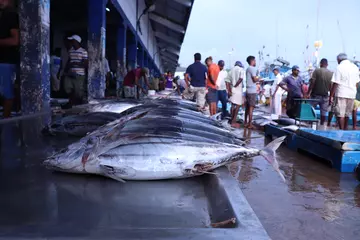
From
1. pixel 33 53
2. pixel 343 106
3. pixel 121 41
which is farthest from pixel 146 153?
pixel 121 41

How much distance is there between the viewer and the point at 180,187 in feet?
8.25

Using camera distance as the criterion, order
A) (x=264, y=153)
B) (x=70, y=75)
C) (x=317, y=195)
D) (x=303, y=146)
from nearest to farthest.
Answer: (x=264, y=153)
(x=317, y=195)
(x=303, y=146)
(x=70, y=75)

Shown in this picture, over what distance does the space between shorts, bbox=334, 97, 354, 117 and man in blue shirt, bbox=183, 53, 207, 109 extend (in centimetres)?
353

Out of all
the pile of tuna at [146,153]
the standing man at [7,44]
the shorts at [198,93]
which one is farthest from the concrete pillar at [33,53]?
the shorts at [198,93]

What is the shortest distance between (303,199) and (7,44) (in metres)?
5.08

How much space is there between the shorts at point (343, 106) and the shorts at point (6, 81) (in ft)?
22.3

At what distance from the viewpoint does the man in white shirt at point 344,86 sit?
775cm

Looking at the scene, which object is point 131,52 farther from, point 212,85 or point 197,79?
point 212,85

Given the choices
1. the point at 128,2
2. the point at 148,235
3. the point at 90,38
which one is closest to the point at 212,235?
the point at 148,235

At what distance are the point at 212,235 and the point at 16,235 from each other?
87 cm

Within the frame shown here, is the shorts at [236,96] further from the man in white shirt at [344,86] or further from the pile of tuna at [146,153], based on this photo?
the pile of tuna at [146,153]

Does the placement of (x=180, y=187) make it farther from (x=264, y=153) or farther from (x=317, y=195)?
(x=317, y=195)

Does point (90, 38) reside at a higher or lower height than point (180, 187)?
higher

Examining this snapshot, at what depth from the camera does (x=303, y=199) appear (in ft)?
11.0
